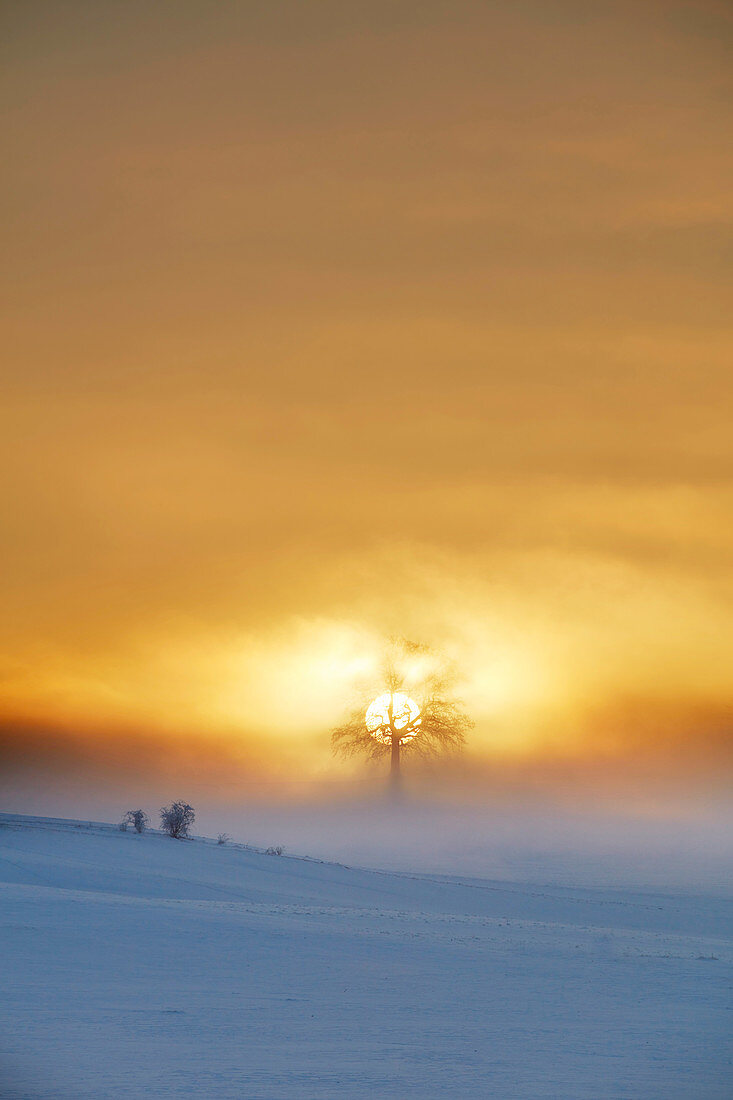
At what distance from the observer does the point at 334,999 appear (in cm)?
1397

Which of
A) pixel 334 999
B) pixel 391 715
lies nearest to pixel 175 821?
pixel 391 715

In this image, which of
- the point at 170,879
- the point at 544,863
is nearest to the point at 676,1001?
the point at 170,879

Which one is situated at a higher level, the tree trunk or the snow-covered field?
the tree trunk

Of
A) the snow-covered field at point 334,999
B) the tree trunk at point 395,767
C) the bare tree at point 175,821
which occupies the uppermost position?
the tree trunk at point 395,767

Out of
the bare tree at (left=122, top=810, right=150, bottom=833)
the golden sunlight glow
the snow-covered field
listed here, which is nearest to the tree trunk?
the golden sunlight glow

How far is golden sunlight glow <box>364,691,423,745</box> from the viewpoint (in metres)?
52.1

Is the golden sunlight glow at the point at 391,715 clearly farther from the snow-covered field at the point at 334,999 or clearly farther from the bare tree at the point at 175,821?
the snow-covered field at the point at 334,999

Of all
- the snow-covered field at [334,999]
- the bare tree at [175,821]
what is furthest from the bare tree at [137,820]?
the snow-covered field at [334,999]

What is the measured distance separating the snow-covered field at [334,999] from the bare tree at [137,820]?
40.6 feet

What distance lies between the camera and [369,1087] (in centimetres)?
1016

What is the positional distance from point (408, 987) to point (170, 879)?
1225 centimetres

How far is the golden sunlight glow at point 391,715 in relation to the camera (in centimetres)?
5209

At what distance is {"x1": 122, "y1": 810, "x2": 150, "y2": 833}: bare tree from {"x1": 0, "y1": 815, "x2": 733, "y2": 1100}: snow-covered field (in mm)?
12387

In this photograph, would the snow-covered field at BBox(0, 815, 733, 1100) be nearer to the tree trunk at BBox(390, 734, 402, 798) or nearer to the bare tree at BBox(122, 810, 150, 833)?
the bare tree at BBox(122, 810, 150, 833)
